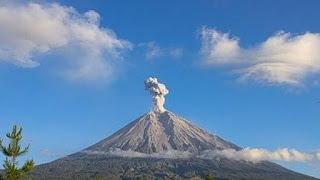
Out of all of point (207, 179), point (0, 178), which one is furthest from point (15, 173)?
point (207, 179)

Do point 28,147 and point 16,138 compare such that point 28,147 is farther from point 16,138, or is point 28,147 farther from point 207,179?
point 207,179

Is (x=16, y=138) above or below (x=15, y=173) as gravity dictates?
above

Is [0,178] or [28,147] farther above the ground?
[28,147]

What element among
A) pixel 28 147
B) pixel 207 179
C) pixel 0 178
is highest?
pixel 207 179

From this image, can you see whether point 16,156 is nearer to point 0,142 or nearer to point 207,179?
point 0,142

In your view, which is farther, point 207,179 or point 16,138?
point 207,179

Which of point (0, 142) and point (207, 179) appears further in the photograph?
point (207, 179)

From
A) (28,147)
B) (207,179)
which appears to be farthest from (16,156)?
(207,179)

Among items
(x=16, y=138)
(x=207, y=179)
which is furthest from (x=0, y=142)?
(x=207, y=179)
